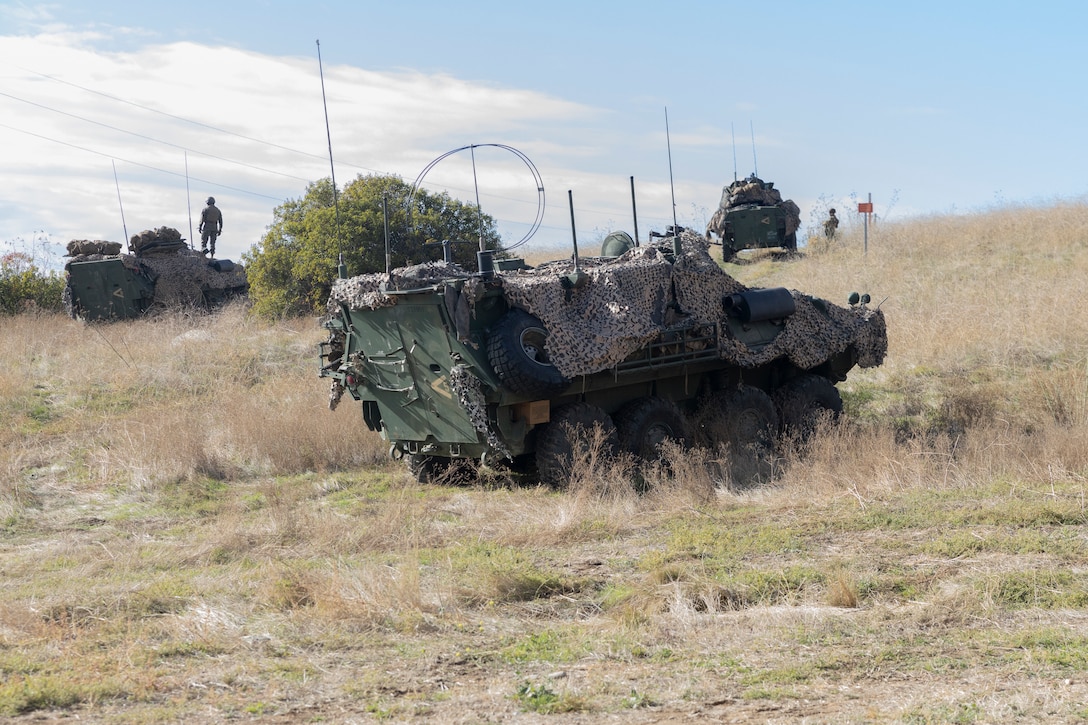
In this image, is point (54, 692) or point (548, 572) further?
point (548, 572)

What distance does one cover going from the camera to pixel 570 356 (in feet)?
36.9

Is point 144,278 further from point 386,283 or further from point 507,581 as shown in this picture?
point 507,581

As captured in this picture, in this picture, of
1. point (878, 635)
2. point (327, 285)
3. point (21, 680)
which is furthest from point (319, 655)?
point (327, 285)

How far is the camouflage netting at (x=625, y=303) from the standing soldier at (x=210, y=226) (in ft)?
53.3

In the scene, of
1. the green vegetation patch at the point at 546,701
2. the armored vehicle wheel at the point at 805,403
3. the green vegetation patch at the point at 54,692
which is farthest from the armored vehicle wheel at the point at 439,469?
the green vegetation patch at the point at 546,701

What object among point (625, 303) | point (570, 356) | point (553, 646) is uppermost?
point (625, 303)

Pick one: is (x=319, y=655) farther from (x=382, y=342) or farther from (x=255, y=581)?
(x=382, y=342)

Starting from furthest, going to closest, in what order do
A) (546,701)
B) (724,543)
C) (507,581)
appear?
(724,543) < (507,581) < (546,701)

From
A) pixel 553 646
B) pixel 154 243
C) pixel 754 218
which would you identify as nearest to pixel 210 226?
pixel 154 243

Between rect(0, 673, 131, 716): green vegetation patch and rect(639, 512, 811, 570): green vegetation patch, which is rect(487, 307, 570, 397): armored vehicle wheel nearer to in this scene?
rect(639, 512, 811, 570): green vegetation patch

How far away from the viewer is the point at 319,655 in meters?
6.38

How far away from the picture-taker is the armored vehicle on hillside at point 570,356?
438 inches

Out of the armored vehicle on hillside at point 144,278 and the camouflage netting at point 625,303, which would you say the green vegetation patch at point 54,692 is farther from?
the armored vehicle on hillside at point 144,278

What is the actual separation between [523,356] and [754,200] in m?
18.9
